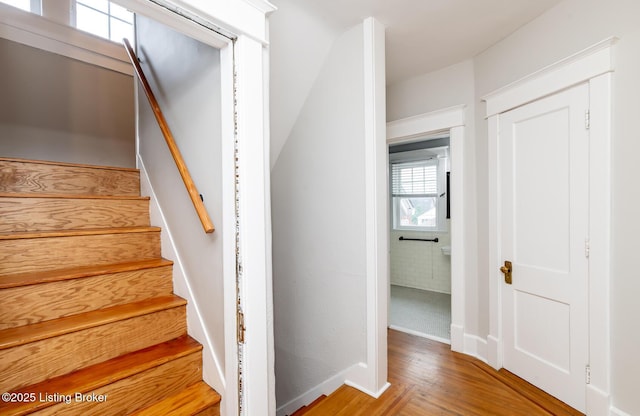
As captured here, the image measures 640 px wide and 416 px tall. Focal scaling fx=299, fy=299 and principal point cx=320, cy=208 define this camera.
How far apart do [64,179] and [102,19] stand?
7.15 ft

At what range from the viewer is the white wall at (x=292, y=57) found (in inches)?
70.9

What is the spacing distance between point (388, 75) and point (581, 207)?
1.82 meters

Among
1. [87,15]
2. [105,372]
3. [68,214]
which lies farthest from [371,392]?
[87,15]

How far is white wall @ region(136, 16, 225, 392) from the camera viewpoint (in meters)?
1.46

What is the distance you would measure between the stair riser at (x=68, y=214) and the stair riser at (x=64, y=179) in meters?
0.35

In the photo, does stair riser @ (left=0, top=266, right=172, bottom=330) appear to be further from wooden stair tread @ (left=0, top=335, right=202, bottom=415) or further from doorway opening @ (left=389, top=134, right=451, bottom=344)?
doorway opening @ (left=389, top=134, right=451, bottom=344)

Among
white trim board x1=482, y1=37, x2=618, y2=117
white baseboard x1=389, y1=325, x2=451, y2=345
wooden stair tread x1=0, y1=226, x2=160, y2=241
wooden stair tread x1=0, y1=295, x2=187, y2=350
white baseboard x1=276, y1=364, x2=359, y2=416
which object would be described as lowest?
white baseboard x1=276, y1=364, x2=359, y2=416

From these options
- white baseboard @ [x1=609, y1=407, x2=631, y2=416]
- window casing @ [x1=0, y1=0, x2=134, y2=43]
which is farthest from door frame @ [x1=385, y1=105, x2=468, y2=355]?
window casing @ [x1=0, y1=0, x2=134, y2=43]

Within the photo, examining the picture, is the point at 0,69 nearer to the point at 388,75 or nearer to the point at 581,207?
the point at 388,75

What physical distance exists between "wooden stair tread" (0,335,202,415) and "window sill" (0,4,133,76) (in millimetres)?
2951

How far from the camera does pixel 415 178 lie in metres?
4.88

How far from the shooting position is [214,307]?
1487mm

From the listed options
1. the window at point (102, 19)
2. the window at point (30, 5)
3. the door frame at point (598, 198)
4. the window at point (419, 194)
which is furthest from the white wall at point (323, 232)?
the window at point (419, 194)

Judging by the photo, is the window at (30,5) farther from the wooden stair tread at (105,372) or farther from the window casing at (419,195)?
the window casing at (419,195)
